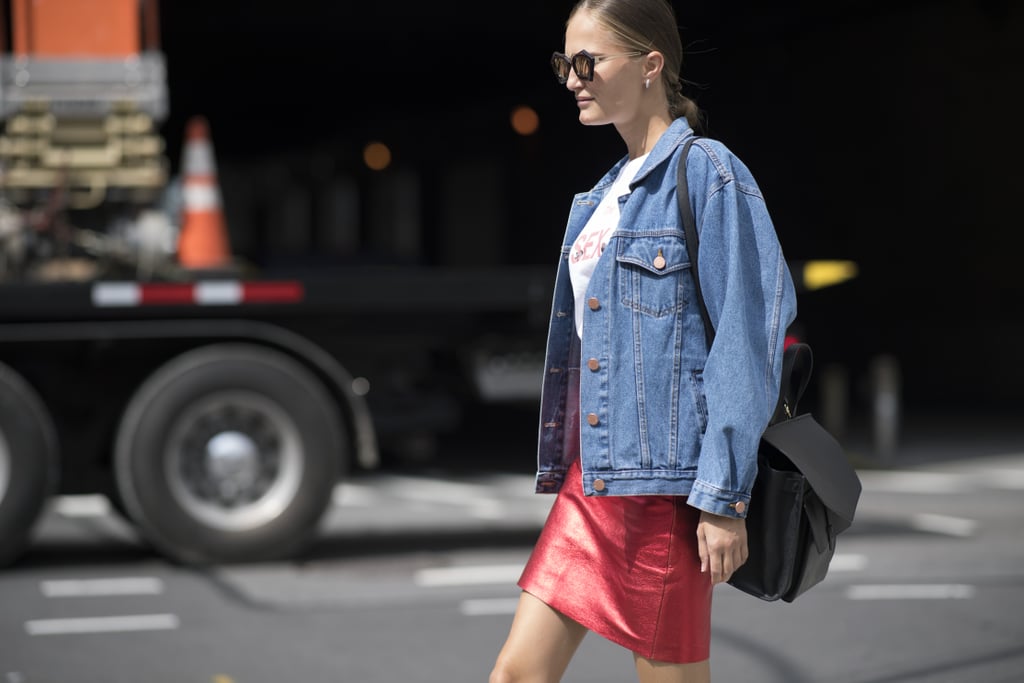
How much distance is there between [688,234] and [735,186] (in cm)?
12

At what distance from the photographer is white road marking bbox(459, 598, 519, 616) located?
6.22m

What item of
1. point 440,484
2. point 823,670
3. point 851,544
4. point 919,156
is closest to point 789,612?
point 823,670

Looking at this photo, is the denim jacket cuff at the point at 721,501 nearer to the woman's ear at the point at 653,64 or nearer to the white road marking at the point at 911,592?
the woman's ear at the point at 653,64

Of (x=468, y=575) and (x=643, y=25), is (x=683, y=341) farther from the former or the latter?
(x=468, y=575)

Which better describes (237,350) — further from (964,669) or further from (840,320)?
(840,320)

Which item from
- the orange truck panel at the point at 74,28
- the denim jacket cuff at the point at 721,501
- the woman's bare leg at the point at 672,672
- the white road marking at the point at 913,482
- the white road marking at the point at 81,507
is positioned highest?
the orange truck panel at the point at 74,28

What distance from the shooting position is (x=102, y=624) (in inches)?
239

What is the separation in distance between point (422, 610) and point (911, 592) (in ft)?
6.68

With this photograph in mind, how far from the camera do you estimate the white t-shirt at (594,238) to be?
3117 millimetres

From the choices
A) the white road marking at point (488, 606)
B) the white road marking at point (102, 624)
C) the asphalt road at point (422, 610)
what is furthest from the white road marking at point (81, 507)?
the white road marking at point (488, 606)

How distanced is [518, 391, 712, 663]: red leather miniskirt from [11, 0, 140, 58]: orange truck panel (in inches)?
232

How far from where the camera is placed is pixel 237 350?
24.3 feet

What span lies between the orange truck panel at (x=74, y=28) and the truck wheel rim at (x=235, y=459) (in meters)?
2.14

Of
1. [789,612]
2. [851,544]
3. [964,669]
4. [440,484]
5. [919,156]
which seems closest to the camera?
[964,669]
